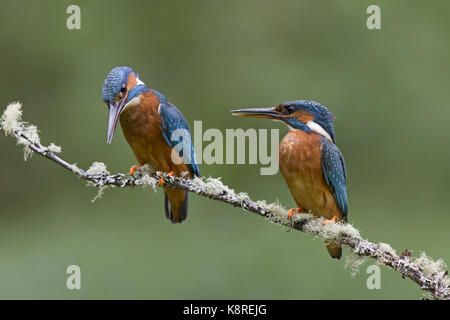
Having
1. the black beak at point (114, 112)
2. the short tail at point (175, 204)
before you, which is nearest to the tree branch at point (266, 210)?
the black beak at point (114, 112)

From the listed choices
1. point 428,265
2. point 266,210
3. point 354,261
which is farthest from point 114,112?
point 428,265

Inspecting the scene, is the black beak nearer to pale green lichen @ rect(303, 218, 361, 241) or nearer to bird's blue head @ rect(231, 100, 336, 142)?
bird's blue head @ rect(231, 100, 336, 142)

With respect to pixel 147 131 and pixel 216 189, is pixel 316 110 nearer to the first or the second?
pixel 216 189

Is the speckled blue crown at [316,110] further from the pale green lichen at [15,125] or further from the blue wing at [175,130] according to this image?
the pale green lichen at [15,125]

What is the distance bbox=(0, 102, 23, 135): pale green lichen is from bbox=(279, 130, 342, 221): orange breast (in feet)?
3.45

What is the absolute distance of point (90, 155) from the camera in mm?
6988

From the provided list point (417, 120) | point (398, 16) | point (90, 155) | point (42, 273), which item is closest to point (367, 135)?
point (417, 120)

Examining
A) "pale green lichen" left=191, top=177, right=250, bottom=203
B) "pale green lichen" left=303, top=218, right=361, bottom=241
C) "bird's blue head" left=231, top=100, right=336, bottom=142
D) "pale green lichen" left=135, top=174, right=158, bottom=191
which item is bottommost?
"pale green lichen" left=303, top=218, right=361, bottom=241

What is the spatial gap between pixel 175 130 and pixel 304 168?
606mm

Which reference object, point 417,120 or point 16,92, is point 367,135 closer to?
point 417,120

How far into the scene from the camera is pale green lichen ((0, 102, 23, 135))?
7.03 ft

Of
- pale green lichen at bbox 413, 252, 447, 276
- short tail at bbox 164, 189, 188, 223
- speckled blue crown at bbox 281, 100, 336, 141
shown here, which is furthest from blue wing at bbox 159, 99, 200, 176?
pale green lichen at bbox 413, 252, 447, 276

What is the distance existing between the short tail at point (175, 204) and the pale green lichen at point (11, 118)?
0.92m

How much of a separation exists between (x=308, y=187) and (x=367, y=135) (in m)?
4.62
